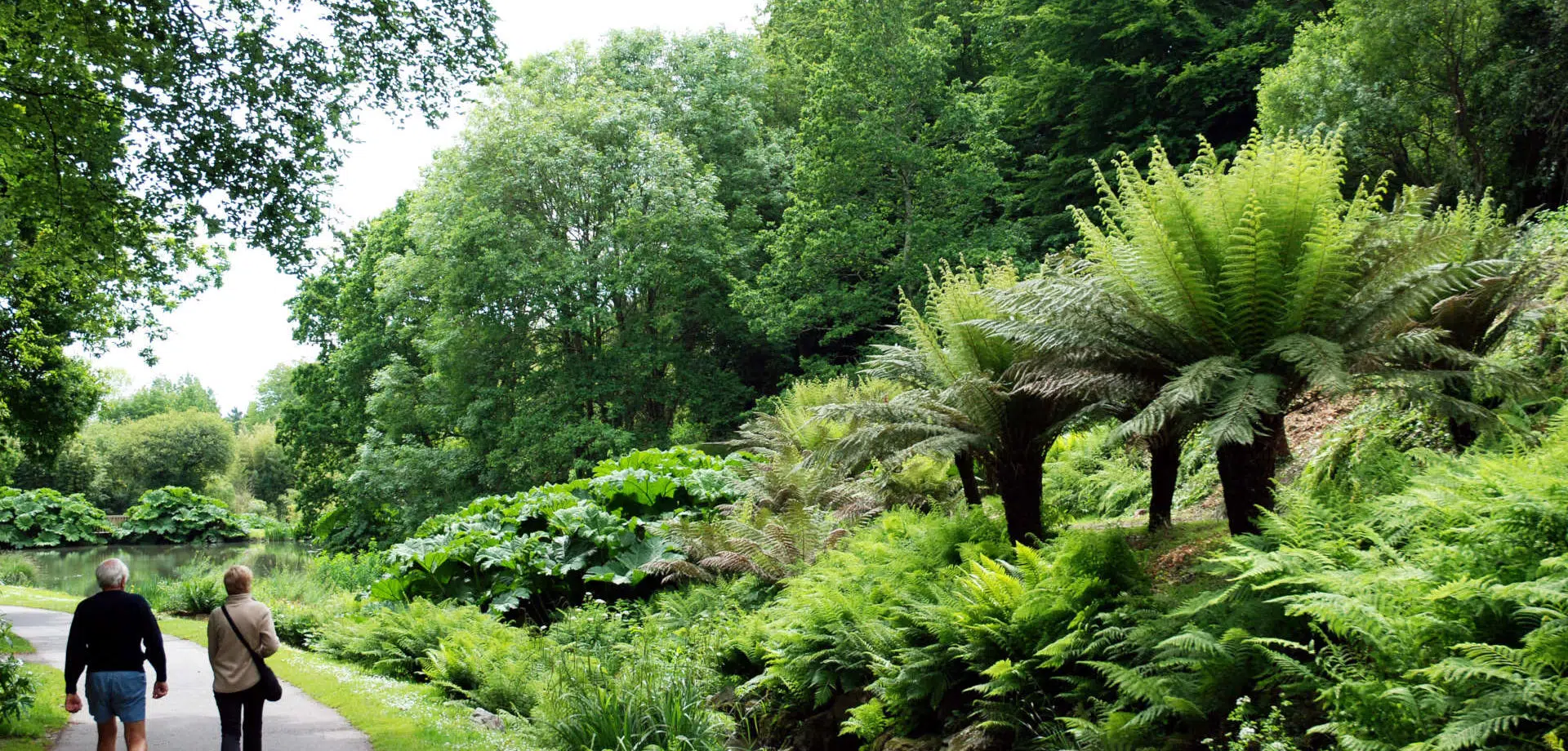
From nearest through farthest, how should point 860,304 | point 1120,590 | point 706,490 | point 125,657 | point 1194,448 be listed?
point 1120,590, point 125,657, point 1194,448, point 706,490, point 860,304

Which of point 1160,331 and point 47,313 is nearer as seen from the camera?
point 1160,331

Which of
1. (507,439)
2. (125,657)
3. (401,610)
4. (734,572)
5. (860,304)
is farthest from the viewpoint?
(507,439)

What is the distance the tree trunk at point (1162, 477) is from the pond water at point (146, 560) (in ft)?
57.8

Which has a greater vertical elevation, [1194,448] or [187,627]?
[1194,448]

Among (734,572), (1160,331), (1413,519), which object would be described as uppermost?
(1160,331)

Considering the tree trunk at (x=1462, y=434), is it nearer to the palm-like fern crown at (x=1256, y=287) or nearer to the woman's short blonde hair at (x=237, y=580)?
the palm-like fern crown at (x=1256, y=287)

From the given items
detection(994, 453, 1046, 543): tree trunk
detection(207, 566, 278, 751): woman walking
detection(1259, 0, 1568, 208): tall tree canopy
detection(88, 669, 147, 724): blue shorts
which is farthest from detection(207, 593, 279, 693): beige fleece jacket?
detection(1259, 0, 1568, 208): tall tree canopy

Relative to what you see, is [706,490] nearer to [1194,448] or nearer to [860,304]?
[1194,448]

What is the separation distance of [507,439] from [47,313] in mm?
9292

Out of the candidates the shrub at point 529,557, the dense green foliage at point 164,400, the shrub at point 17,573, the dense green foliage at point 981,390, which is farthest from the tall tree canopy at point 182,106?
the dense green foliage at point 164,400

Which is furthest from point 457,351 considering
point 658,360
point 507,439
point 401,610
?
point 401,610

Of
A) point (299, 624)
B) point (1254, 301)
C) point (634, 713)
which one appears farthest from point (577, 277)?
point (1254, 301)

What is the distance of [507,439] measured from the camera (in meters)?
22.7

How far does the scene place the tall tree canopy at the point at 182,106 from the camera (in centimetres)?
811
